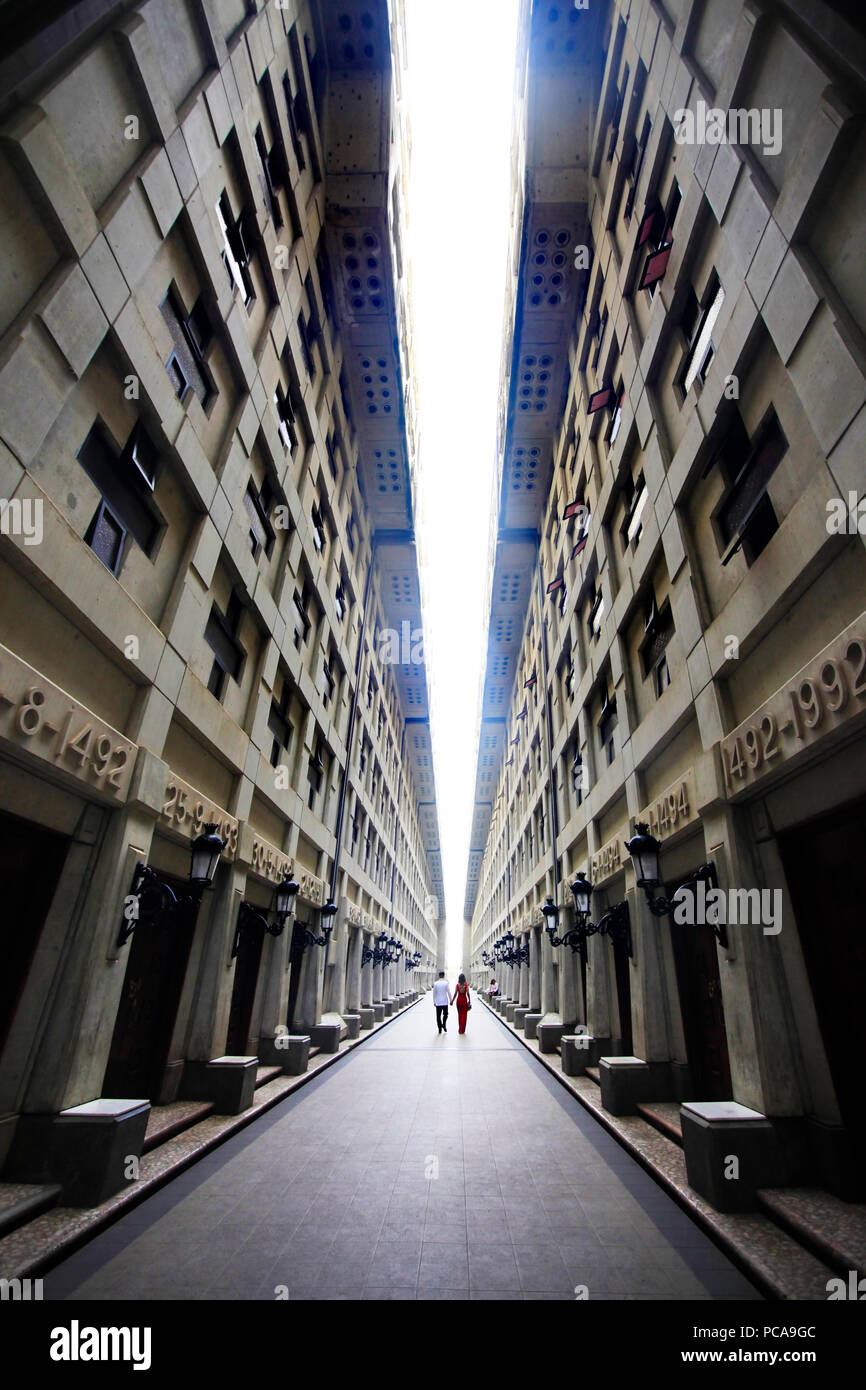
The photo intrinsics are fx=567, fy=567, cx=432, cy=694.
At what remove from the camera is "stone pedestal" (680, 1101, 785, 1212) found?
5.21 m

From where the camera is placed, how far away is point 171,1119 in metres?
7.55

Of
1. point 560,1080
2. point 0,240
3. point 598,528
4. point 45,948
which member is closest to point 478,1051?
point 560,1080

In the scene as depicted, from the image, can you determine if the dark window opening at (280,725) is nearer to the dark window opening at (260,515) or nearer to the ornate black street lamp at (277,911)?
the ornate black street lamp at (277,911)

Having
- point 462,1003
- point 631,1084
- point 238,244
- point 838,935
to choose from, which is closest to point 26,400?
point 238,244

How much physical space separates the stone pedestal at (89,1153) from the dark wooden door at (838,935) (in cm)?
686

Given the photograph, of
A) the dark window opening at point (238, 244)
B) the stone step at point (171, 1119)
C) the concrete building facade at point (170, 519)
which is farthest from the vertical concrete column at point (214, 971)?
the dark window opening at point (238, 244)

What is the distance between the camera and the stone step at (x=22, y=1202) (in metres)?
4.59

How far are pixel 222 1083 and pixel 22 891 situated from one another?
4710 millimetres

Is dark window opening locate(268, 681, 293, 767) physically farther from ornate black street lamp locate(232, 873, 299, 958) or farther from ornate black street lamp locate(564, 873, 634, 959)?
ornate black street lamp locate(564, 873, 634, 959)

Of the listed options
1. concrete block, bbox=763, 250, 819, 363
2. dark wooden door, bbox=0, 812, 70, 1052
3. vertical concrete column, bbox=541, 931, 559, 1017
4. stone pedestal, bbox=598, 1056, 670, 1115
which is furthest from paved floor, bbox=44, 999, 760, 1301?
vertical concrete column, bbox=541, 931, 559, 1017

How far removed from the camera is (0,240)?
502 centimetres

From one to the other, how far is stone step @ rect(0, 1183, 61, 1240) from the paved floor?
61 cm

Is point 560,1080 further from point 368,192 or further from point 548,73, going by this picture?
point 548,73

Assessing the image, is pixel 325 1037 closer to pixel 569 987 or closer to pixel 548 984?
pixel 569 987
